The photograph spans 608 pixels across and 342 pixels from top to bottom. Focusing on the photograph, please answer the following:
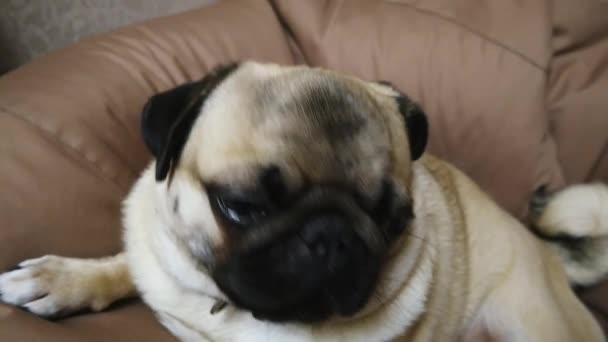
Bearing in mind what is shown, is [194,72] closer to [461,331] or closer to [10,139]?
[10,139]

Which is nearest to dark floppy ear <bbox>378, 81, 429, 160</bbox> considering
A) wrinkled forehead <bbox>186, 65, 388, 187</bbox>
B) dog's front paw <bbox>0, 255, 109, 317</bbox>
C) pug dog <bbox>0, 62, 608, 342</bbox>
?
pug dog <bbox>0, 62, 608, 342</bbox>

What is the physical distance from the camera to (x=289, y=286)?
880mm

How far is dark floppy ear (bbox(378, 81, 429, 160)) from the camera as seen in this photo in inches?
44.9

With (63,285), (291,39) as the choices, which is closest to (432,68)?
(291,39)

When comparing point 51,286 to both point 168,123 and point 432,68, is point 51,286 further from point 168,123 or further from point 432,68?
point 432,68

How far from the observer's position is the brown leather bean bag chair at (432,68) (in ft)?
4.65

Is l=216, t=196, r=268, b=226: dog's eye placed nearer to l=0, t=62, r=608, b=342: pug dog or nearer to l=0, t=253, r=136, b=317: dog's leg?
l=0, t=62, r=608, b=342: pug dog

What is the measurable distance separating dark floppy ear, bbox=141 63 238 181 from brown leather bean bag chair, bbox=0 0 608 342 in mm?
388

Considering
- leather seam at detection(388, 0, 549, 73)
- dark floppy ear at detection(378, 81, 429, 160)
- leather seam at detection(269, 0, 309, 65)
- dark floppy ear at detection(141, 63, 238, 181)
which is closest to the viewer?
dark floppy ear at detection(141, 63, 238, 181)

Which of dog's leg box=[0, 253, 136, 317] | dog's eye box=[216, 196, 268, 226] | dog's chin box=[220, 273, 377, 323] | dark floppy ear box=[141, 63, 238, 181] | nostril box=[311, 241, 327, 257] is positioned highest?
dark floppy ear box=[141, 63, 238, 181]

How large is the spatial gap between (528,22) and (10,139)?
1.35 m

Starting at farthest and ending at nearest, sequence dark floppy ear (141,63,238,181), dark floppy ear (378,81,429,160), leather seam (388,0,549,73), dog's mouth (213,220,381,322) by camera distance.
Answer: leather seam (388,0,549,73) < dark floppy ear (378,81,429,160) < dark floppy ear (141,63,238,181) < dog's mouth (213,220,381,322)

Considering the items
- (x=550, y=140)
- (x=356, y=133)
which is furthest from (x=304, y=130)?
(x=550, y=140)

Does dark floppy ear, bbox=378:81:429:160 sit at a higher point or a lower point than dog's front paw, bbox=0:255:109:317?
higher
